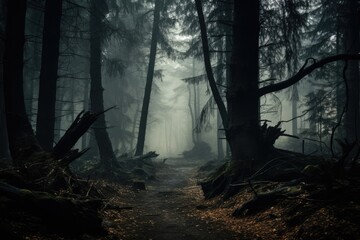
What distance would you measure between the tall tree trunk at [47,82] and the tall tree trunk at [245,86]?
18.6 ft

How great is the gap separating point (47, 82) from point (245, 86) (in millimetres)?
6211

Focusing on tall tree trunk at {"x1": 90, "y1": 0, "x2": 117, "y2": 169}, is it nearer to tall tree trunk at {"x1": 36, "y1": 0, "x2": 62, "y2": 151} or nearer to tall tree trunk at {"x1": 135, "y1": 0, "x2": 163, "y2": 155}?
tall tree trunk at {"x1": 36, "y1": 0, "x2": 62, "y2": 151}

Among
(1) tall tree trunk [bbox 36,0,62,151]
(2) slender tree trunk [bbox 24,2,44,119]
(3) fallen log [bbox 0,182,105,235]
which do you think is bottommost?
(3) fallen log [bbox 0,182,105,235]

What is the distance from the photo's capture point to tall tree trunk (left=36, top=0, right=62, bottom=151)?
10141 mm

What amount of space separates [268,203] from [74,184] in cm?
453

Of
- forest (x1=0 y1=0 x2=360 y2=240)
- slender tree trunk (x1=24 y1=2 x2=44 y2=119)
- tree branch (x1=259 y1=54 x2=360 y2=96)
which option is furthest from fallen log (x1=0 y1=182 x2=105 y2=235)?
tree branch (x1=259 y1=54 x2=360 y2=96)

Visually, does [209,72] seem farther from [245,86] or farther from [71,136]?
[71,136]

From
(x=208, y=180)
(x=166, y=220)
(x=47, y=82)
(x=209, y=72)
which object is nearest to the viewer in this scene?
(x=166, y=220)

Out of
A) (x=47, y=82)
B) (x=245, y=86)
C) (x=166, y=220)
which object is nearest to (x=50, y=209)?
(x=166, y=220)

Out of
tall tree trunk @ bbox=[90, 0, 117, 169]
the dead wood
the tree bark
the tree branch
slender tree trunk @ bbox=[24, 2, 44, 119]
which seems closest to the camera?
the tree branch

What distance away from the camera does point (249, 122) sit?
10.1 m

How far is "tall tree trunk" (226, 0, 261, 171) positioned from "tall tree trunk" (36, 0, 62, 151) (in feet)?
18.6

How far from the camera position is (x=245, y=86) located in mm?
10102

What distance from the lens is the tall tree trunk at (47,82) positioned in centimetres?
1014
